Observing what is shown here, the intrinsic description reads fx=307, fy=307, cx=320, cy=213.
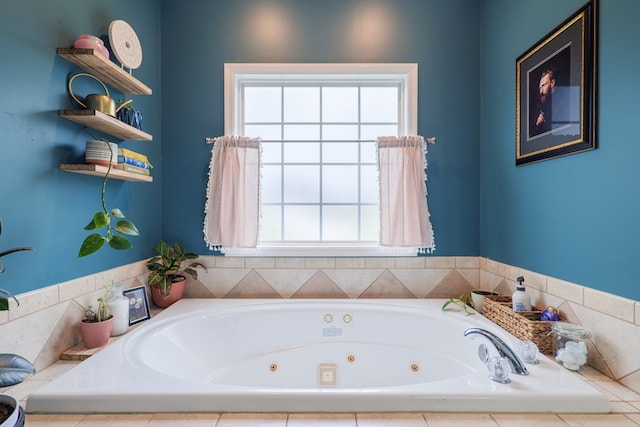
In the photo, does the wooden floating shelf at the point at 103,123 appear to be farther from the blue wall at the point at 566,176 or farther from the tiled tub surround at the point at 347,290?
the blue wall at the point at 566,176

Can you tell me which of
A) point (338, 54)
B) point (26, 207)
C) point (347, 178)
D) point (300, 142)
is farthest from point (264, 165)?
point (26, 207)

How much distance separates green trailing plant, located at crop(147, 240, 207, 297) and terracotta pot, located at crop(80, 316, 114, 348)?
0.51 meters

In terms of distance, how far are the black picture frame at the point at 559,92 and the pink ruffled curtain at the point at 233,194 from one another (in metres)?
1.61

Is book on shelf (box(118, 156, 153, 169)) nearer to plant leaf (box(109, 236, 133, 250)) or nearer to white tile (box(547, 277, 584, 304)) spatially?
plant leaf (box(109, 236, 133, 250))

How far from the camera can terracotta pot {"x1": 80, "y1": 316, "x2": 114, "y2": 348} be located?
139cm

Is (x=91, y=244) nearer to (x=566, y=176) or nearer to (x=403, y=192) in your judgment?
(x=403, y=192)

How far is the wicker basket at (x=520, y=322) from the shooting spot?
1.38 metres

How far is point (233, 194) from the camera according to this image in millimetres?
2080

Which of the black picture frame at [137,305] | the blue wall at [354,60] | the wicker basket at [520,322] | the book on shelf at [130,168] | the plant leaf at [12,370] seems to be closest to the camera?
the plant leaf at [12,370]

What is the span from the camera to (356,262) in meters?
2.15

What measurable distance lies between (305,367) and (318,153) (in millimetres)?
1449

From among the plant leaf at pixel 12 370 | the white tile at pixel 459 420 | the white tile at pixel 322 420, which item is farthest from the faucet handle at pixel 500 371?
the plant leaf at pixel 12 370

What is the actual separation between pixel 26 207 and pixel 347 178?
1.75 meters

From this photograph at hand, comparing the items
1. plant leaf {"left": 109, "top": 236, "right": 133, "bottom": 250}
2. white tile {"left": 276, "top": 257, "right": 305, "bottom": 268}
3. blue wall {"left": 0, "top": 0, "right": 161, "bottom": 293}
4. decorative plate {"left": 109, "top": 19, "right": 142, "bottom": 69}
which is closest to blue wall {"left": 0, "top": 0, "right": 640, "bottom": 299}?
blue wall {"left": 0, "top": 0, "right": 161, "bottom": 293}
